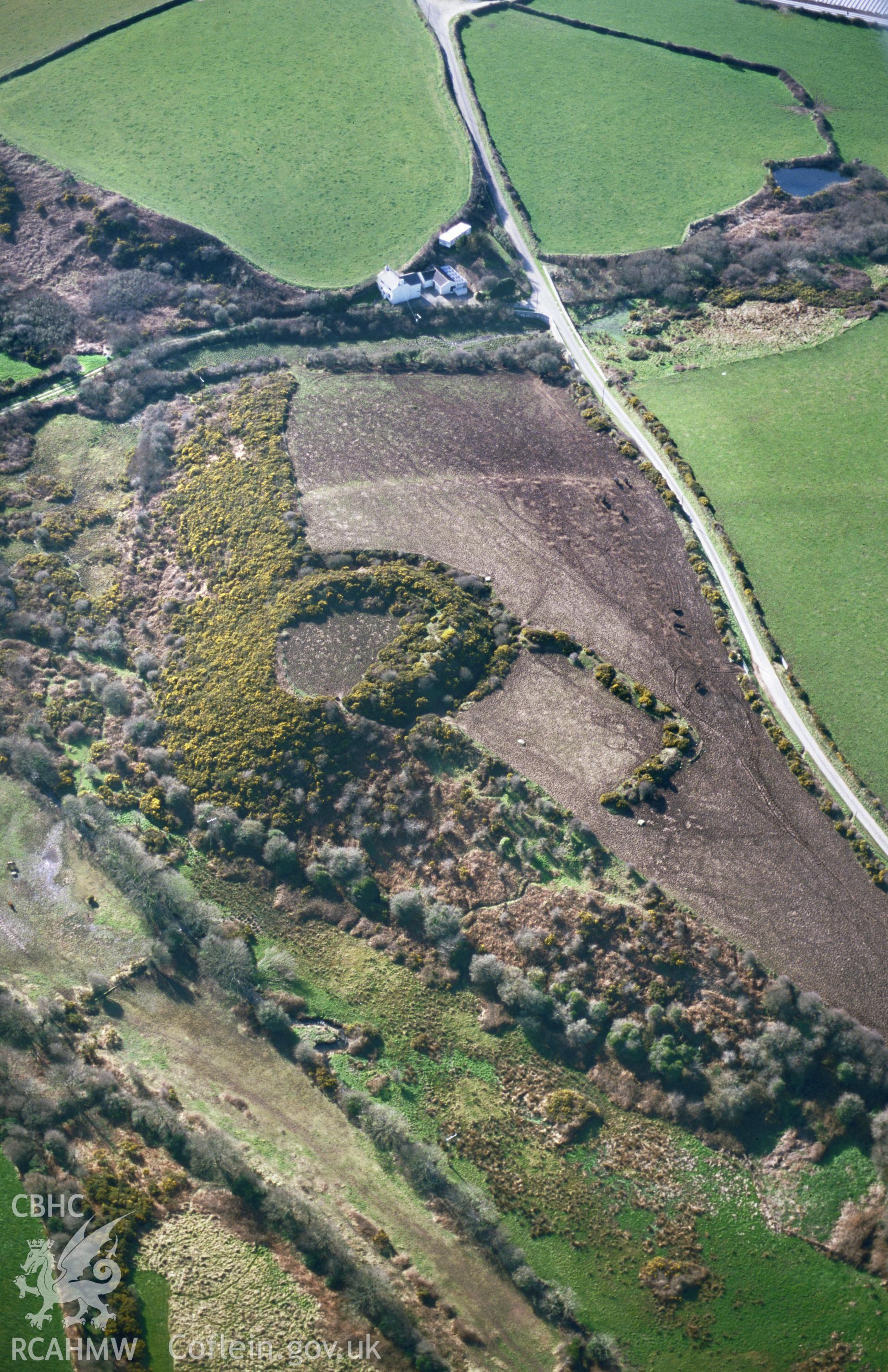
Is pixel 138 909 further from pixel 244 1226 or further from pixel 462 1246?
pixel 462 1246

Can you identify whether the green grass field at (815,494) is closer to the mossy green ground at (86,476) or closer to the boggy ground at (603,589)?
the boggy ground at (603,589)

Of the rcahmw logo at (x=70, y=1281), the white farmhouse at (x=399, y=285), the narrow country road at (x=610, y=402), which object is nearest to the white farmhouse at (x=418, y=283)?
the white farmhouse at (x=399, y=285)

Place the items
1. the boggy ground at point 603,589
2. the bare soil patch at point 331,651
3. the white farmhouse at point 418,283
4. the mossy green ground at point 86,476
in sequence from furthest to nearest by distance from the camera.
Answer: the white farmhouse at point 418,283 → the mossy green ground at point 86,476 → the bare soil patch at point 331,651 → the boggy ground at point 603,589

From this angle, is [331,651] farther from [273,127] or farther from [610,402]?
[273,127]

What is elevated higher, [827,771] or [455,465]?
[455,465]

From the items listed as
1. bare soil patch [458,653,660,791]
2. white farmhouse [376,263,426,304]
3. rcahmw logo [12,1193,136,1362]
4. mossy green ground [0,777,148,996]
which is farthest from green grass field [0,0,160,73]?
rcahmw logo [12,1193,136,1362]

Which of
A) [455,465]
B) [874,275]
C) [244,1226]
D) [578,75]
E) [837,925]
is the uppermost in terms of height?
[578,75]

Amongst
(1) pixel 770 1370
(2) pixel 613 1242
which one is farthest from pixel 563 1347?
(1) pixel 770 1370
